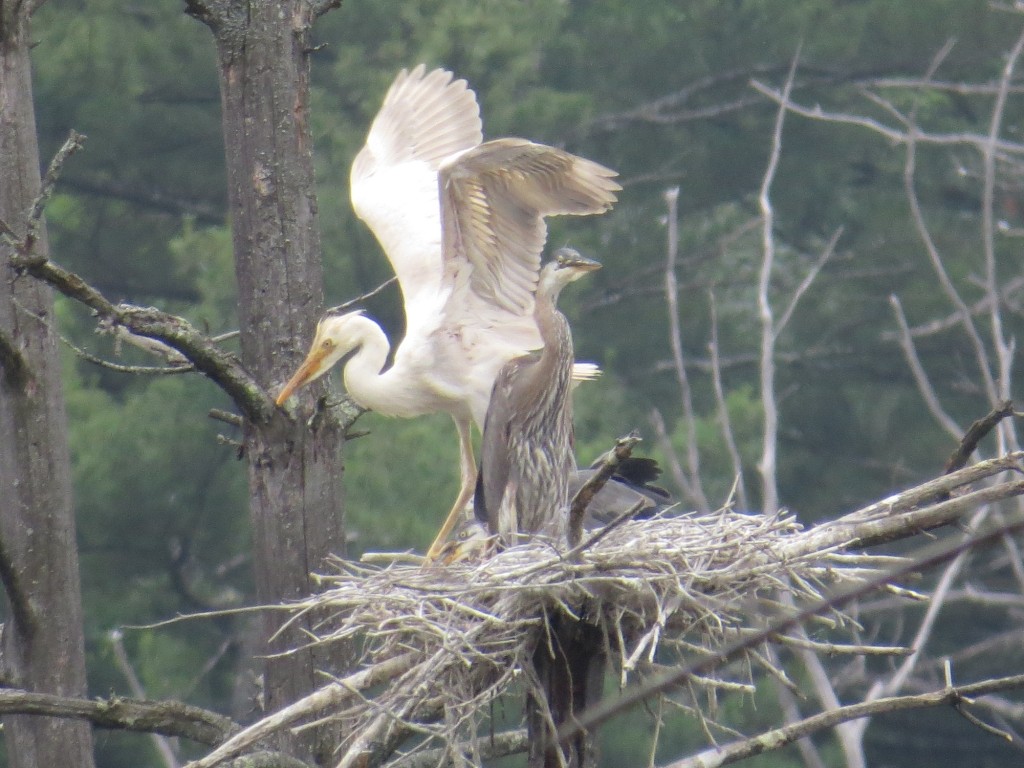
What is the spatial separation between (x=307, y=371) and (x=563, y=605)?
1.10m

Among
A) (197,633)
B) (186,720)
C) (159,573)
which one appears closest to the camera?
(186,720)

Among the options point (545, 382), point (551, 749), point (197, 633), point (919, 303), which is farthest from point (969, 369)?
point (551, 749)

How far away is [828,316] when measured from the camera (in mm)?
14367

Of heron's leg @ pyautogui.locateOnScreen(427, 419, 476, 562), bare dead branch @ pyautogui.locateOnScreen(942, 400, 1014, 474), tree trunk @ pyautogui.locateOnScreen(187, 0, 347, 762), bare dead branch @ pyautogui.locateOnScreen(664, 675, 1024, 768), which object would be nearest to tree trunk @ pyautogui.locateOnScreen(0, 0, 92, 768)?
tree trunk @ pyautogui.locateOnScreen(187, 0, 347, 762)

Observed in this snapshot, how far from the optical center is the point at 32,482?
14.8ft

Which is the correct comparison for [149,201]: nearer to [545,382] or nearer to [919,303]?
[919,303]

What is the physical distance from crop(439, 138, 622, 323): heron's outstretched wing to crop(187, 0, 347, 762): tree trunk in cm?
67

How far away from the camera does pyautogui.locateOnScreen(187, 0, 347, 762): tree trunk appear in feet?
13.1

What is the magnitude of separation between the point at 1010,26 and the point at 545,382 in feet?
32.9

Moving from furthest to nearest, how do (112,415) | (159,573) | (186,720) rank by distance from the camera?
1. (159,573)
2. (112,415)
3. (186,720)

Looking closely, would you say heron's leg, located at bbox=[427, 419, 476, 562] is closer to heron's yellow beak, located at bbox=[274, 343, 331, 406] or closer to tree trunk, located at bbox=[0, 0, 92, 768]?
heron's yellow beak, located at bbox=[274, 343, 331, 406]

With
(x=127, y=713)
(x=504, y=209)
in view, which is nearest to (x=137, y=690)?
(x=504, y=209)

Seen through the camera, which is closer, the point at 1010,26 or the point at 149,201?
the point at 149,201

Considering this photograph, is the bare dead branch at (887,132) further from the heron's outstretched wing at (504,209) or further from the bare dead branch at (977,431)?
the bare dead branch at (977,431)
